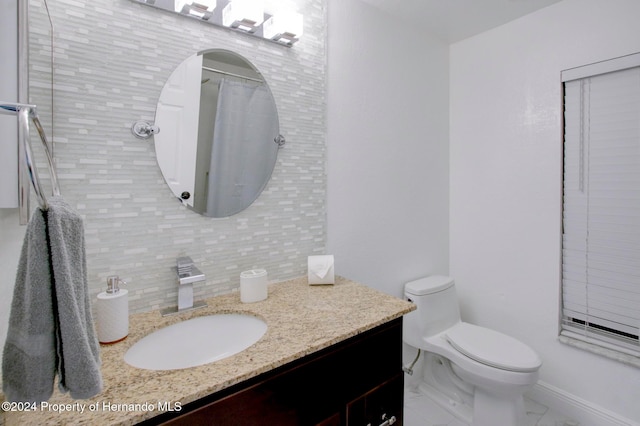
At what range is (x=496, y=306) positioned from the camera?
207cm

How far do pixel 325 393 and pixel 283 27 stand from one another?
1.38 metres

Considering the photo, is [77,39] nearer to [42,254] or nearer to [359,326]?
[42,254]

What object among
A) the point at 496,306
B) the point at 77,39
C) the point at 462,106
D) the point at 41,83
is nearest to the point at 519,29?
the point at 462,106

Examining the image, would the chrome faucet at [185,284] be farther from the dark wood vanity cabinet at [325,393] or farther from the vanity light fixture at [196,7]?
the vanity light fixture at [196,7]

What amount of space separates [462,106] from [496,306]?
4.44 ft

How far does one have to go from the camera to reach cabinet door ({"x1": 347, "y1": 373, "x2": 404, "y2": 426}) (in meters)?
1.03

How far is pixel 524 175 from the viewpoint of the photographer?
1.91 m

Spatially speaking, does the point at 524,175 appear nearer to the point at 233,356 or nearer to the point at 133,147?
the point at 233,356

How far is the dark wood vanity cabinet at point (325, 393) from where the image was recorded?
2.43ft

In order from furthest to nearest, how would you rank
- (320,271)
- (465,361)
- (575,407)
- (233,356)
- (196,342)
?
(575,407) < (465,361) < (320,271) < (196,342) < (233,356)

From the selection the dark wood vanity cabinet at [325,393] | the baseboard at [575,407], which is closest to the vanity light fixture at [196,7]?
the dark wood vanity cabinet at [325,393]

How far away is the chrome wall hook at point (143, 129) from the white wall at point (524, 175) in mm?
1906

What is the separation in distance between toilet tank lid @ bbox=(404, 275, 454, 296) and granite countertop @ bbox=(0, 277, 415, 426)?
0.58 meters

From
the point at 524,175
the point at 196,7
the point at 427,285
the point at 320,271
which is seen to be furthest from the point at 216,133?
the point at 524,175
